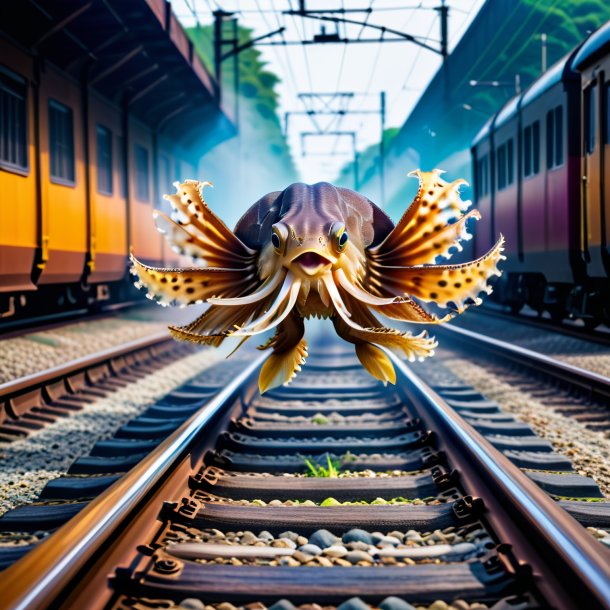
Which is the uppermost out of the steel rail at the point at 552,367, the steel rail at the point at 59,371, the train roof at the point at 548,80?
the train roof at the point at 548,80

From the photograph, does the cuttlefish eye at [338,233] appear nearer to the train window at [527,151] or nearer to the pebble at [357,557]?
the pebble at [357,557]

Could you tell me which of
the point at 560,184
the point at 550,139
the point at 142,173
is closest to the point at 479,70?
the point at 142,173

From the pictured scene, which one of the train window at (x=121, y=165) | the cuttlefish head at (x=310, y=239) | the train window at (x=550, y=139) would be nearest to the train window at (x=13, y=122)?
the train window at (x=121, y=165)

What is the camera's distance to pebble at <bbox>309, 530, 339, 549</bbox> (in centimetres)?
337

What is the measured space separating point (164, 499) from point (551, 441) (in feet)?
10.4

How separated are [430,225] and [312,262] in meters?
0.48

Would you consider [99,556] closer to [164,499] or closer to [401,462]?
[164,499]

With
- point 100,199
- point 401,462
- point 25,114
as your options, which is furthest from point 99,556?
point 100,199

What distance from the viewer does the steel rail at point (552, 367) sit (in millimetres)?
6906

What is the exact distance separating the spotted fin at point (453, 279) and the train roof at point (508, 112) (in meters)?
11.3

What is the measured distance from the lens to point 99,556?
9.56ft

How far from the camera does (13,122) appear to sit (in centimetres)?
980

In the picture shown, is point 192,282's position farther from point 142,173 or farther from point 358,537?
point 142,173

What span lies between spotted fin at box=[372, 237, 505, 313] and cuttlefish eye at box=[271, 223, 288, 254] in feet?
1.56
